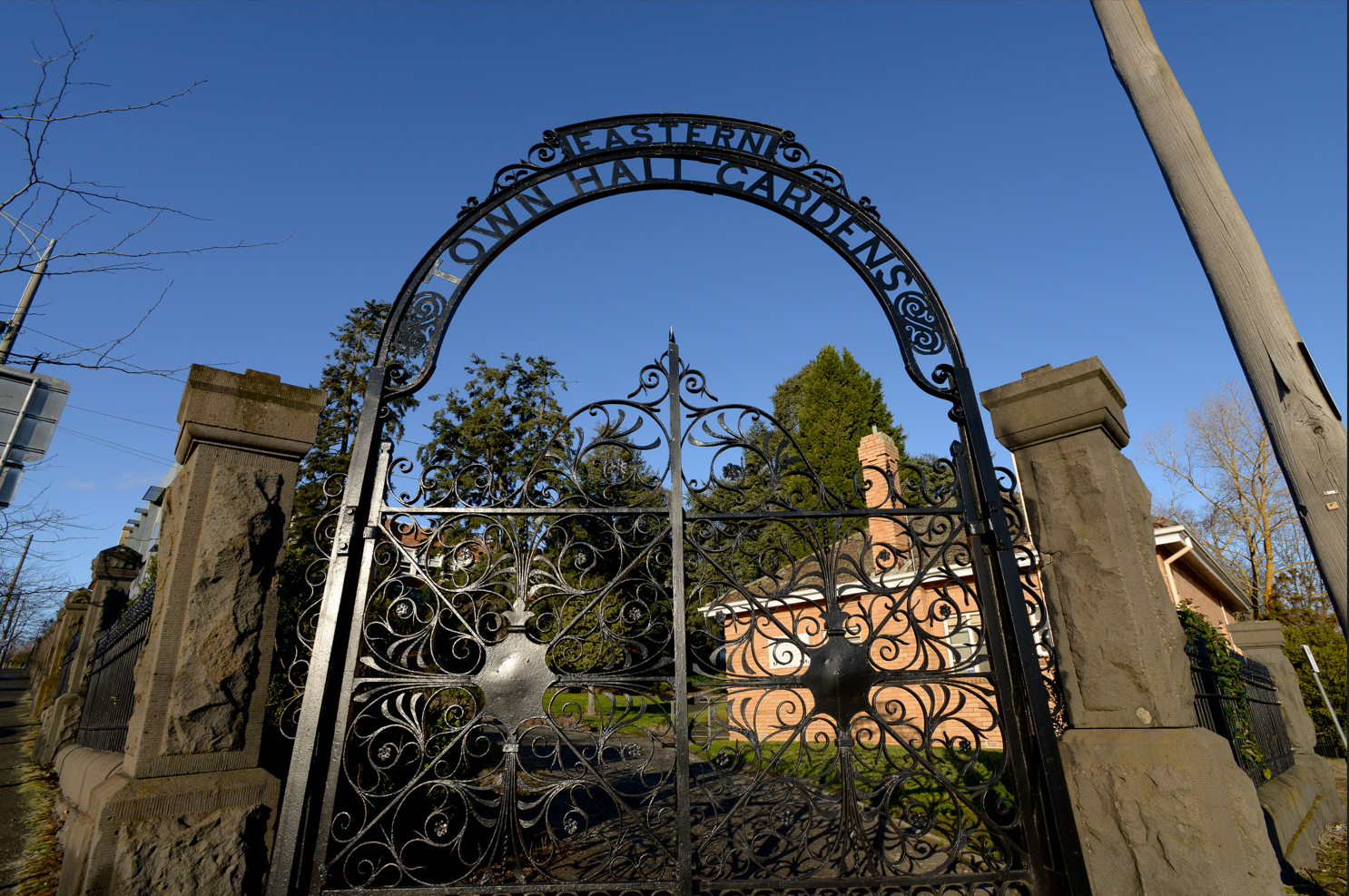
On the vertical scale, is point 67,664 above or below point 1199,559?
below

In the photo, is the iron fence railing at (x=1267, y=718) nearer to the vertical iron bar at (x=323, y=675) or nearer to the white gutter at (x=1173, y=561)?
the white gutter at (x=1173, y=561)

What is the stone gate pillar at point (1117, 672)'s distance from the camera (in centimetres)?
252

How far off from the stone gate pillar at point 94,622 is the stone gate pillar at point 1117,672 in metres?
9.05

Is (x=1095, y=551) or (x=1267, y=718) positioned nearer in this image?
(x=1095, y=551)

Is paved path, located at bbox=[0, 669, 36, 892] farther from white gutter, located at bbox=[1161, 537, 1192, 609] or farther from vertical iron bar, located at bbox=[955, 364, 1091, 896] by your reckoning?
white gutter, located at bbox=[1161, 537, 1192, 609]

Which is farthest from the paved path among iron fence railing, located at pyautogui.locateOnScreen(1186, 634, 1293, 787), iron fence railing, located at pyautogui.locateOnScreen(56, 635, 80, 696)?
iron fence railing, located at pyautogui.locateOnScreen(1186, 634, 1293, 787)

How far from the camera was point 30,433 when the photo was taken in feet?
13.2

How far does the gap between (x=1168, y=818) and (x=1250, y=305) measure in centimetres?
199

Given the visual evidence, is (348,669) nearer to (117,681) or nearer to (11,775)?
(117,681)

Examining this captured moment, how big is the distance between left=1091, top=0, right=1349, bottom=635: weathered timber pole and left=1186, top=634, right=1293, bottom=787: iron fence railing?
1.70 meters

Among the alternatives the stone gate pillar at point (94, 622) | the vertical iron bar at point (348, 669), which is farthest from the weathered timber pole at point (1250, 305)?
the stone gate pillar at point (94, 622)

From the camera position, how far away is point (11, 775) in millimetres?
6676

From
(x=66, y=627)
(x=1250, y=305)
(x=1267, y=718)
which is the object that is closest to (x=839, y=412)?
(x=1267, y=718)

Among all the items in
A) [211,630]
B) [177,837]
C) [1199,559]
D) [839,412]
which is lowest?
[177,837]
